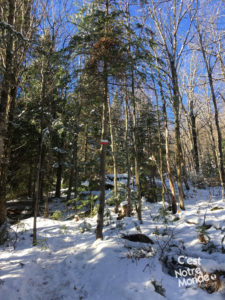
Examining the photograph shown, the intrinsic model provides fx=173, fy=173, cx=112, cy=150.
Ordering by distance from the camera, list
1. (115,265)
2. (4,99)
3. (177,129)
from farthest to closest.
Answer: (177,129) < (4,99) < (115,265)

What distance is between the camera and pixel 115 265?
392 cm

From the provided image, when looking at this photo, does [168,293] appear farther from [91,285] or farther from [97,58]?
[97,58]

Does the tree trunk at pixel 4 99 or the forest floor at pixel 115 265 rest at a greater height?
the tree trunk at pixel 4 99

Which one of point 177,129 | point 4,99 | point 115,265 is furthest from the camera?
point 177,129

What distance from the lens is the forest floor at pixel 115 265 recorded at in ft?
10.8

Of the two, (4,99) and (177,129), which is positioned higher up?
(4,99)

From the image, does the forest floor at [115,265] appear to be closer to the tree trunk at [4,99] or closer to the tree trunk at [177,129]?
the tree trunk at [4,99]

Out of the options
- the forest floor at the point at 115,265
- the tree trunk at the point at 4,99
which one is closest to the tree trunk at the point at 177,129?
the forest floor at the point at 115,265

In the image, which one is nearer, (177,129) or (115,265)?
(115,265)

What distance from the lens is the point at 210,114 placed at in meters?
A: 14.8

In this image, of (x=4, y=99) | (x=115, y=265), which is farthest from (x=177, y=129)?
(x=4, y=99)

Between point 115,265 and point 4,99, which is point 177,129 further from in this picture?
point 4,99

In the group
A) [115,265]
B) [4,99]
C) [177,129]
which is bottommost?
[115,265]

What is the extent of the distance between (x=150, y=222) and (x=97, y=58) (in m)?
6.07
